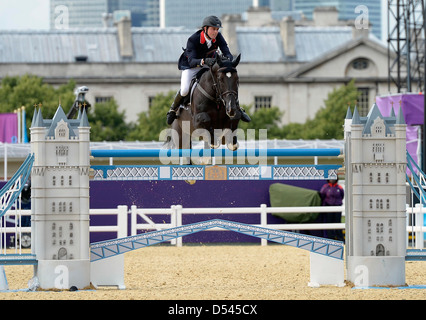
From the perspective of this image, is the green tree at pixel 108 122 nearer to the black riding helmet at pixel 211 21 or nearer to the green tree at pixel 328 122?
the green tree at pixel 328 122

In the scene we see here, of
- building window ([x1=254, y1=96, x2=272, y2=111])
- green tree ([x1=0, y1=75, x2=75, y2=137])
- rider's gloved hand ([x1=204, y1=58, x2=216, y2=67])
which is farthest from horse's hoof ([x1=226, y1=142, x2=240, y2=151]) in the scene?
building window ([x1=254, y1=96, x2=272, y2=111])

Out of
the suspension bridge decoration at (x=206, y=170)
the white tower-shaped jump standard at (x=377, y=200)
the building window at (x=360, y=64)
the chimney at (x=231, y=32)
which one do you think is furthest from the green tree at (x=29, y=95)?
the white tower-shaped jump standard at (x=377, y=200)

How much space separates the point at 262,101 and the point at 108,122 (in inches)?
560

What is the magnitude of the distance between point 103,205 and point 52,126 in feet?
35.2

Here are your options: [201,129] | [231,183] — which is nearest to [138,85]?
[231,183]

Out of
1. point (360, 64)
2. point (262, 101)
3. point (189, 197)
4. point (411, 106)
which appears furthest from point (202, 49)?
point (360, 64)

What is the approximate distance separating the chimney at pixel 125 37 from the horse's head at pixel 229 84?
6044 centimetres

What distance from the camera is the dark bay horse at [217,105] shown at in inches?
557

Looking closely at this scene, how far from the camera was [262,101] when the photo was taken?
244 feet

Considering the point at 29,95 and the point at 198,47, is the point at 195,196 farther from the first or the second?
the point at 29,95

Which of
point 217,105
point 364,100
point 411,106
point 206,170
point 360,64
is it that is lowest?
point 206,170

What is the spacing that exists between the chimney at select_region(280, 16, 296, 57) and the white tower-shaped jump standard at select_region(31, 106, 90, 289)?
64.5m
